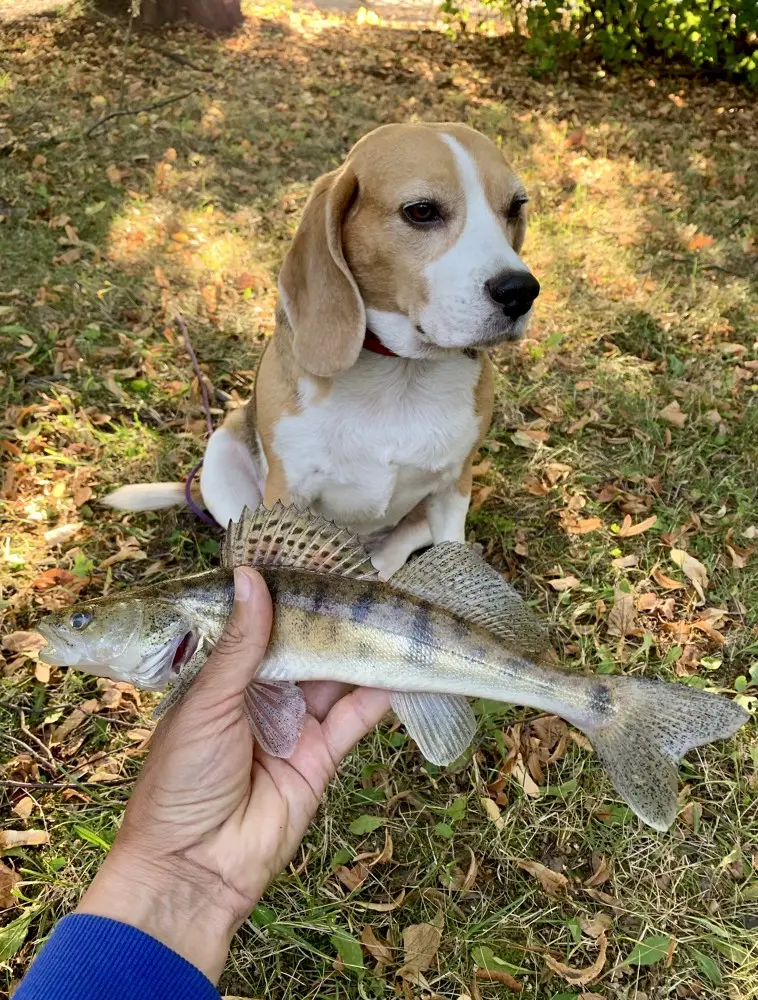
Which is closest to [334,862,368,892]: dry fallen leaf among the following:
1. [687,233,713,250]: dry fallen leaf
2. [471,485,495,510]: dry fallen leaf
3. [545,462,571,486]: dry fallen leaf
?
[471,485,495,510]: dry fallen leaf

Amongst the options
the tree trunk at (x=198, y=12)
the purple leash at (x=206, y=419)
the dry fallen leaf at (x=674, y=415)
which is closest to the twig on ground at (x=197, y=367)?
the purple leash at (x=206, y=419)

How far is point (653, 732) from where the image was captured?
1.70 m

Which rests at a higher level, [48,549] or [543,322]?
[543,322]

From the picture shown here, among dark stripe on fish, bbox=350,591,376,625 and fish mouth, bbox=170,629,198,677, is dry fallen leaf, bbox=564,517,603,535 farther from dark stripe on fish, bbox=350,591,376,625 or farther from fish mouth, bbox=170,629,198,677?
fish mouth, bbox=170,629,198,677

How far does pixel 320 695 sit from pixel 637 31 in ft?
32.7

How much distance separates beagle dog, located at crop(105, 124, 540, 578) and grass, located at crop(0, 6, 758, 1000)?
1.04 m

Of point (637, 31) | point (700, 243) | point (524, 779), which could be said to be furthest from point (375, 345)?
point (637, 31)

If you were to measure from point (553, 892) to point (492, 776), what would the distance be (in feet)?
1.50

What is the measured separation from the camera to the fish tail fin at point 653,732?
5.49 ft

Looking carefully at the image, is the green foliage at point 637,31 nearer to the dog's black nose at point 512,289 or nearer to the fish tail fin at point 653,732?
the dog's black nose at point 512,289

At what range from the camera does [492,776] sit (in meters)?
2.87

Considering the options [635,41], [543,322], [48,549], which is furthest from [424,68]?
[48,549]

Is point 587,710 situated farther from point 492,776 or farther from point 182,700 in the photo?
point 492,776

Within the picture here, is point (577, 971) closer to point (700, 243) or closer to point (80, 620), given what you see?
point (80, 620)
